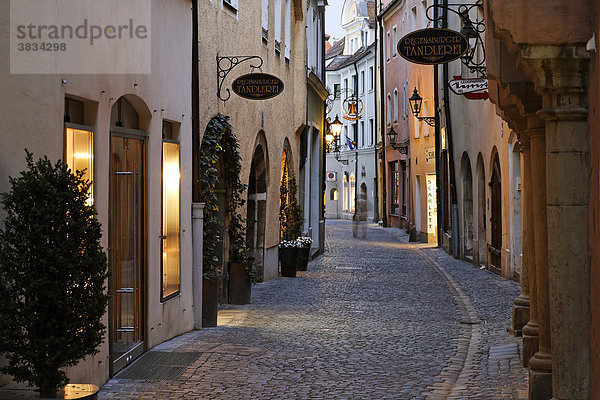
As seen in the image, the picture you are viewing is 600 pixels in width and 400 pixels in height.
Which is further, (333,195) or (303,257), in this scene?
(333,195)

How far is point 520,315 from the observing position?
11.0m

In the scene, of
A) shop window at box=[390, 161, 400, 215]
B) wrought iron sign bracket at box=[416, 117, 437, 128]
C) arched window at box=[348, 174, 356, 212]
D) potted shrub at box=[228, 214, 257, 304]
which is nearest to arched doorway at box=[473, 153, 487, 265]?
wrought iron sign bracket at box=[416, 117, 437, 128]

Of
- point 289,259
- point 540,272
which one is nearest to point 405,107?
point 289,259

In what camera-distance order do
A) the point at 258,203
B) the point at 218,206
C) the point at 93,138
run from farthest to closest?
the point at 258,203, the point at 218,206, the point at 93,138

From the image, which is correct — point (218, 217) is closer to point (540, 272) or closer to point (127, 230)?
point (127, 230)

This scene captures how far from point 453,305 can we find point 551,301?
28.4 ft

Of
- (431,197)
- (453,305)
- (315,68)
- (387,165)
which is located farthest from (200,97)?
(387,165)

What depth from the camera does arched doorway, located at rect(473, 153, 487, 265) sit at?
22.6 meters

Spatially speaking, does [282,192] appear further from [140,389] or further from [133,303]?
[140,389]

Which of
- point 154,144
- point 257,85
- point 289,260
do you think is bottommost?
point 289,260

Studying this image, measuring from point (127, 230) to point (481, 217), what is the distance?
49.0 ft

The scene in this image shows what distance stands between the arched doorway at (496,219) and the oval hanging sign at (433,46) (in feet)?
25.8

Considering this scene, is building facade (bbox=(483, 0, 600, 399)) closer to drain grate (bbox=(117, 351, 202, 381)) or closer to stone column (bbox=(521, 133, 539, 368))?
stone column (bbox=(521, 133, 539, 368))

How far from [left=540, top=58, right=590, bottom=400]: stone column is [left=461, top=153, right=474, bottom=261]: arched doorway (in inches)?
722
